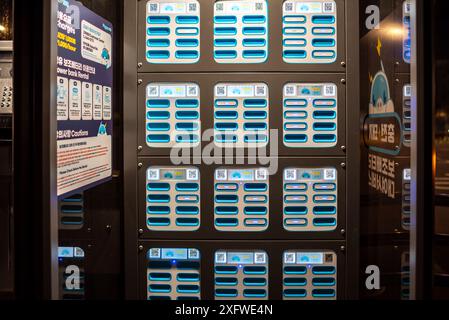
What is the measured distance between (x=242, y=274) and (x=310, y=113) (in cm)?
100

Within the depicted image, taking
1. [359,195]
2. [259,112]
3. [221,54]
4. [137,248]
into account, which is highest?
[221,54]

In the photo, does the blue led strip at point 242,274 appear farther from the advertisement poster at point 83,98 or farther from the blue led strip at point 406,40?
the blue led strip at point 406,40

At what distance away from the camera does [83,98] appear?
8.17 feet

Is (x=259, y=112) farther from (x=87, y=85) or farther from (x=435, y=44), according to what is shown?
(x=435, y=44)

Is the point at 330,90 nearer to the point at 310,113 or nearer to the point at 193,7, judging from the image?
the point at 310,113

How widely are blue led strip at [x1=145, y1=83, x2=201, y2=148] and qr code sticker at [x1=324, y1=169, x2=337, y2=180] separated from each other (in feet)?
2.44

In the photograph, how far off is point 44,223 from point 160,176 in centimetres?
147

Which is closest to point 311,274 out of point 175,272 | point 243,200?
point 243,200

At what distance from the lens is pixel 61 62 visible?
220cm

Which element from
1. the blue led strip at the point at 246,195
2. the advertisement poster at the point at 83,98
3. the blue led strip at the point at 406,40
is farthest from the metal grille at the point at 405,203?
the advertisement poster at the point at 83,98

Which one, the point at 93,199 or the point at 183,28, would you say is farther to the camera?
the point at 183,28

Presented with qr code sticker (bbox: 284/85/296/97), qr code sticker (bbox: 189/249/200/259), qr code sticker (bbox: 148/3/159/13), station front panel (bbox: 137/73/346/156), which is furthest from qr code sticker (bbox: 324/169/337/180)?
qr code sticker (bbox: 148/3/159/13)

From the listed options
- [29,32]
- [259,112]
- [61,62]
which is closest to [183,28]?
[259,112]

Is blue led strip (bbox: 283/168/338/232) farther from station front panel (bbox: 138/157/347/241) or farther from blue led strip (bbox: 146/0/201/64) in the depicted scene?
blue led strip (bbox: 146/0/201/64)
